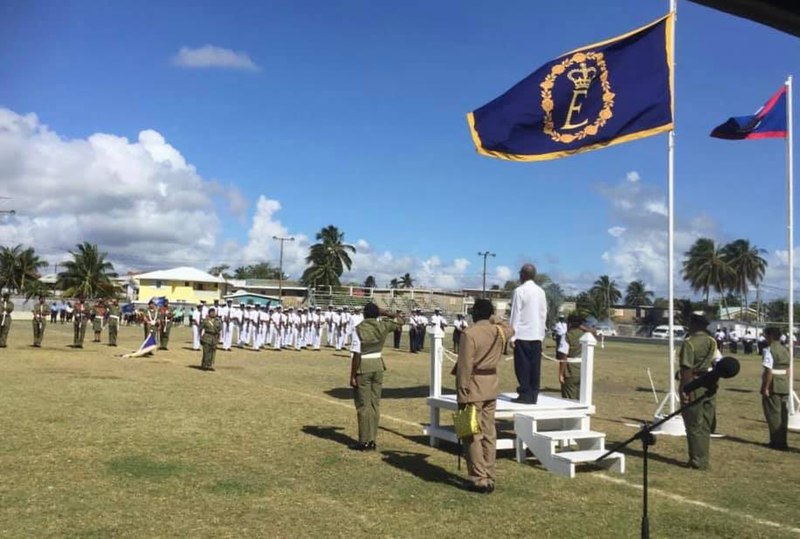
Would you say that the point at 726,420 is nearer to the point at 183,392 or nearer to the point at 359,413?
the point at 359,413

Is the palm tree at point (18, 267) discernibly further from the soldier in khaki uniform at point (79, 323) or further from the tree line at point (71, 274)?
the soldier in khaki uniform at point (79, 323)

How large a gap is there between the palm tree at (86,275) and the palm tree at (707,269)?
78.9 metres

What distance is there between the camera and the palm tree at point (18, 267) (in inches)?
3322

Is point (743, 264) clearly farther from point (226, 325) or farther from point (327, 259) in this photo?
point (226, 325)

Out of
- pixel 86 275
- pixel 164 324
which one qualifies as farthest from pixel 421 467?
pixel 86 275

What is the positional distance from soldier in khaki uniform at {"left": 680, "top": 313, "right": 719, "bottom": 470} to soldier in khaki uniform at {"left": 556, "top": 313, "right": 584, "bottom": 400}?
11.1 feet

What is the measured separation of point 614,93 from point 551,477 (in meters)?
6.37

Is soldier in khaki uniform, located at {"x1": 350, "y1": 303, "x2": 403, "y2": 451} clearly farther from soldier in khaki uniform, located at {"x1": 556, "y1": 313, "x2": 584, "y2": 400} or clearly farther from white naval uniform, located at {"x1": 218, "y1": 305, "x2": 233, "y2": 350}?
white naval uniform, located at {"x1": 218, "y1": 305, "x2": 233, "y2": 350}

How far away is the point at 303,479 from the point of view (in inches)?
289

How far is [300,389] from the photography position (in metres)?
15.6

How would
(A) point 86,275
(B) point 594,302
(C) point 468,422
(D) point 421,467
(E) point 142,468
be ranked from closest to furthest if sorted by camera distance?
(C) point 468,422 < (E) point 142,468 < (D) point 421,467 < (A) point 86,275 < (B) point 594,302

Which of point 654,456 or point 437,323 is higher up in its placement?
point 437,323

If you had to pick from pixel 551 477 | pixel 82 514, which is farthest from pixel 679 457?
pixel 82 514

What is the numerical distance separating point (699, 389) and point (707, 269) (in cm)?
9368
